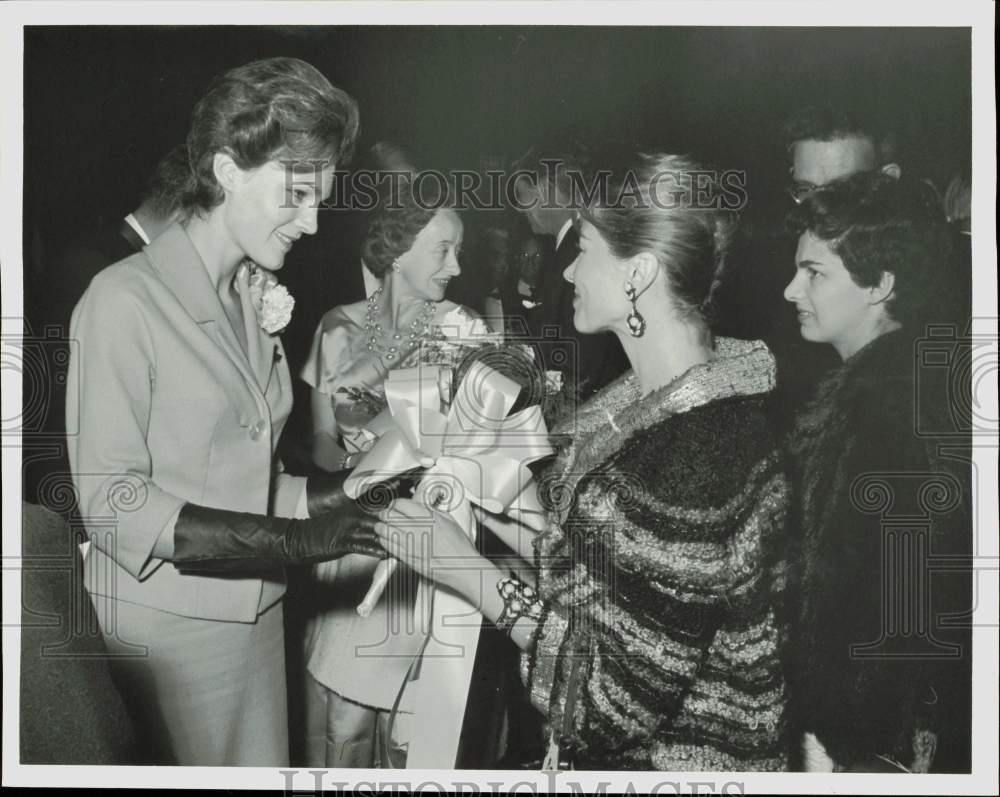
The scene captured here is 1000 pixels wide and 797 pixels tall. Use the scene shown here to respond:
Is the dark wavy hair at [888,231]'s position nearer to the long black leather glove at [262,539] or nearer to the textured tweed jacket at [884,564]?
the textured tweed jacket at [884,564]

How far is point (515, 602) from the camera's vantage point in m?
1.82

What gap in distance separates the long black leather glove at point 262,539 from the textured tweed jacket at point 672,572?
342mm

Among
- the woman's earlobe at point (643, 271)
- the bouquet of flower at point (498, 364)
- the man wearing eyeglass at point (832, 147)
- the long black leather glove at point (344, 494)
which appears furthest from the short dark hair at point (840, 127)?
the long black leather glove at point (344, 494)

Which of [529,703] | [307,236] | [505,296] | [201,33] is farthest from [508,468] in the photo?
[201,33]

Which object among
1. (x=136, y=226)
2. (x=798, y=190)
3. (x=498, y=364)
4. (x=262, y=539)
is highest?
(x=798, y=190)

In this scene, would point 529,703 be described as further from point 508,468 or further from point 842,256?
point 842,256

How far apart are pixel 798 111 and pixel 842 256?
0.28 metres

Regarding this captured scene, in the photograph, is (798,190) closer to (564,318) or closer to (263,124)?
(564,318)

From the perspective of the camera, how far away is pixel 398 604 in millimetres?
1838

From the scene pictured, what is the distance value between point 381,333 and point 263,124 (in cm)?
43

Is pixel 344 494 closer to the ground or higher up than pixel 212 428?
closer to the ground

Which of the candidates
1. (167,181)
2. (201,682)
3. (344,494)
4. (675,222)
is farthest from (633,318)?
(201,682)

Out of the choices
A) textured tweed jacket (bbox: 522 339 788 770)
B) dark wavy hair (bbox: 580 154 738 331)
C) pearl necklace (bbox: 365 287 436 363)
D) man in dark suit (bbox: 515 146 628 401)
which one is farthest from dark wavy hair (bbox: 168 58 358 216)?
textured tweed jacket (bbox: 522 339 788 770)

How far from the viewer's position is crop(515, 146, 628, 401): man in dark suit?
1.80 metres
